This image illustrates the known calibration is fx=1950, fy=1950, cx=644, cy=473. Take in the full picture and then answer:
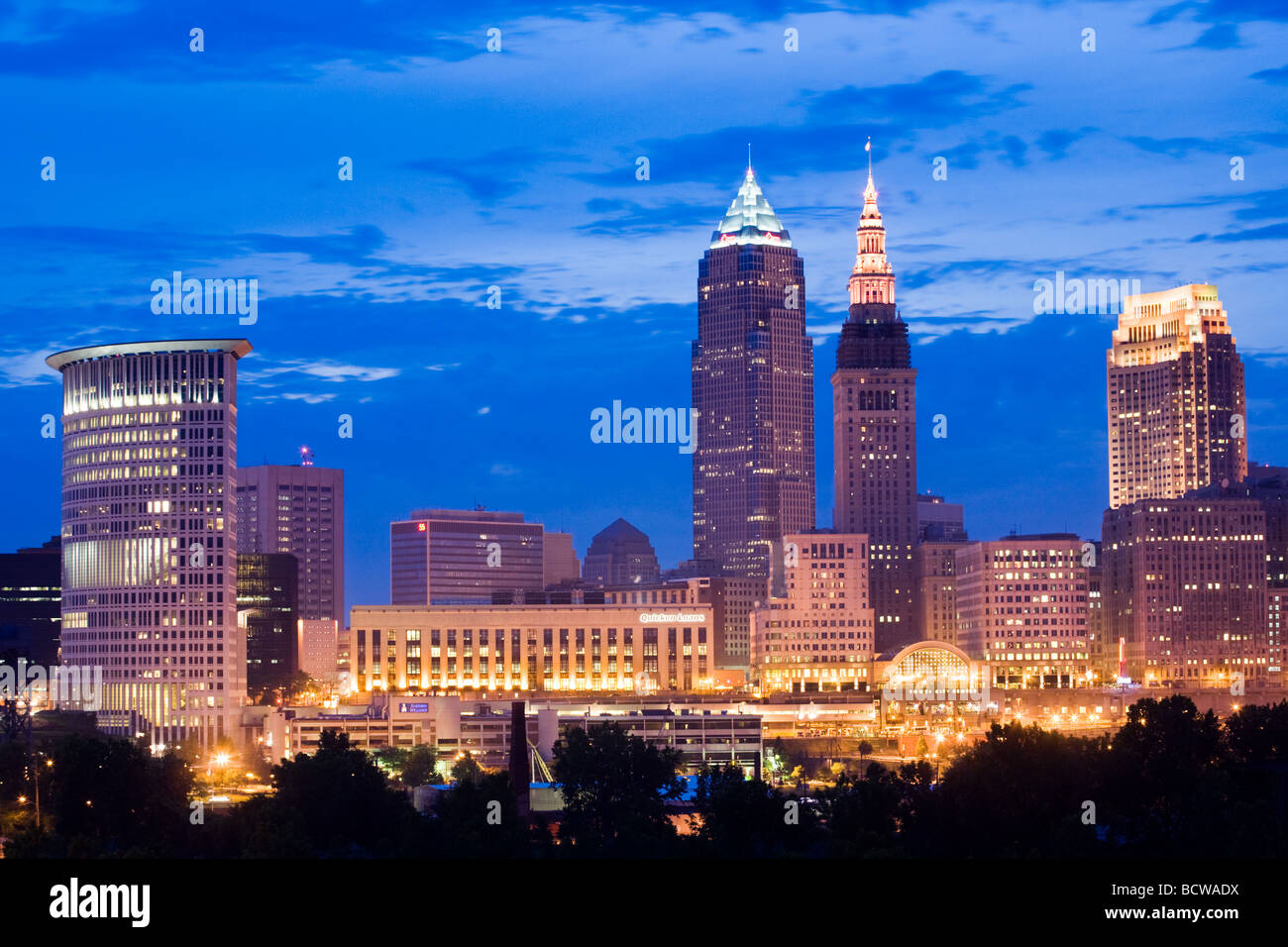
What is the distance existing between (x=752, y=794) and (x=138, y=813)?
112 feet

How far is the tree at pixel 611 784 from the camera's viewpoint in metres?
115

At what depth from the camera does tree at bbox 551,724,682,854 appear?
4513 inches

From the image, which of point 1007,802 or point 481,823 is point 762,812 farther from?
point 481,823

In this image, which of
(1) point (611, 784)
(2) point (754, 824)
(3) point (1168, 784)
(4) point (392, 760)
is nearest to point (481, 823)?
(2) point (754, 824)

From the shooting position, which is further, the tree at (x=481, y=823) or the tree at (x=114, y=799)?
the tree at (x=114, y=799)

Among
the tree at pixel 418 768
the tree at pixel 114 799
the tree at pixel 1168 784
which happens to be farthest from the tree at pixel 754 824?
the tree at pixel 418 768

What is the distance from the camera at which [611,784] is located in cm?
12600

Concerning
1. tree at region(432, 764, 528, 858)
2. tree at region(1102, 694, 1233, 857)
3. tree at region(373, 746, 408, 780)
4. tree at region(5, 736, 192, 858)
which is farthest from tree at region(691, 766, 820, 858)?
tree at region(373, 746, 408, 780)

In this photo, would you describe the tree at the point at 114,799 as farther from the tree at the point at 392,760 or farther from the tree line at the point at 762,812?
the tree at the point at 392,760

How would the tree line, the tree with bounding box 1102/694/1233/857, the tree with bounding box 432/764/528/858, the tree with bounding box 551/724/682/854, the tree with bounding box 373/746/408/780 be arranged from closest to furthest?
the tree line < the tree with bounding box 432/764/528/858 < the tree with bounding box 1102/694/1233/857 < the tree with bounding box 551/724/682/854 < the tree with bounding box 373/746/408/780

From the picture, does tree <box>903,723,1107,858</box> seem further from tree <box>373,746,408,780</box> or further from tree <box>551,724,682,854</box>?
tree <box>373,746,408,780</box>
